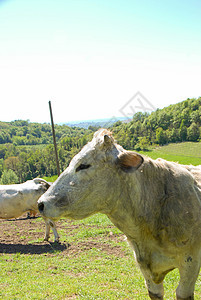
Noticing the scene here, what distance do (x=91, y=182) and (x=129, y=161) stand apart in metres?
0.46

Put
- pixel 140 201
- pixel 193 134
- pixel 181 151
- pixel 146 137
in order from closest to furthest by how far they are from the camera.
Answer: pixel 140 201 < pixel 146 137 < pixel 181 151 < pixel 193 134

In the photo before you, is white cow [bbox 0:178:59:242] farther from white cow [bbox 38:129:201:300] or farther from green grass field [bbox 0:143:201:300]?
white cow [bbox 38:129:201:300]

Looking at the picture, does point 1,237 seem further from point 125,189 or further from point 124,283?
point 125,189

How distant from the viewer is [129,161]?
9.21 ft

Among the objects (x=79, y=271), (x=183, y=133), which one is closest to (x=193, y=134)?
(x=183, y=133)

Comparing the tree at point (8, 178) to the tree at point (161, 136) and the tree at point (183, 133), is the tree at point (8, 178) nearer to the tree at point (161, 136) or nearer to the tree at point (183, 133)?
the tree at point (161, 136)

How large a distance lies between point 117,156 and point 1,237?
10.6 m

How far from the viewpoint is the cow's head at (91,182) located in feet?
8.56

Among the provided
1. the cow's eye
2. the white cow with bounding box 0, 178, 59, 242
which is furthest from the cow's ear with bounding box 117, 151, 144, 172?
the white cow with bounding box 0, 178, 59, 242

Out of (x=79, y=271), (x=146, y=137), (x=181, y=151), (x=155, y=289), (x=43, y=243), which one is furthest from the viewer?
(x=181, y=151)

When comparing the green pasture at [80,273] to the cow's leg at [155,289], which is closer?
the cow's leg at [155,289]

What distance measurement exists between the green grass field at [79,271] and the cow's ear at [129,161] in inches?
132

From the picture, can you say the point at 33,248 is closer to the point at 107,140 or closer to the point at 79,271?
the point at 79,271

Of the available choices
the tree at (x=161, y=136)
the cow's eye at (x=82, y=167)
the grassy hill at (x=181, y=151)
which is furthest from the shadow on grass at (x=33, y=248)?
the tree at (x=161, y=136)
